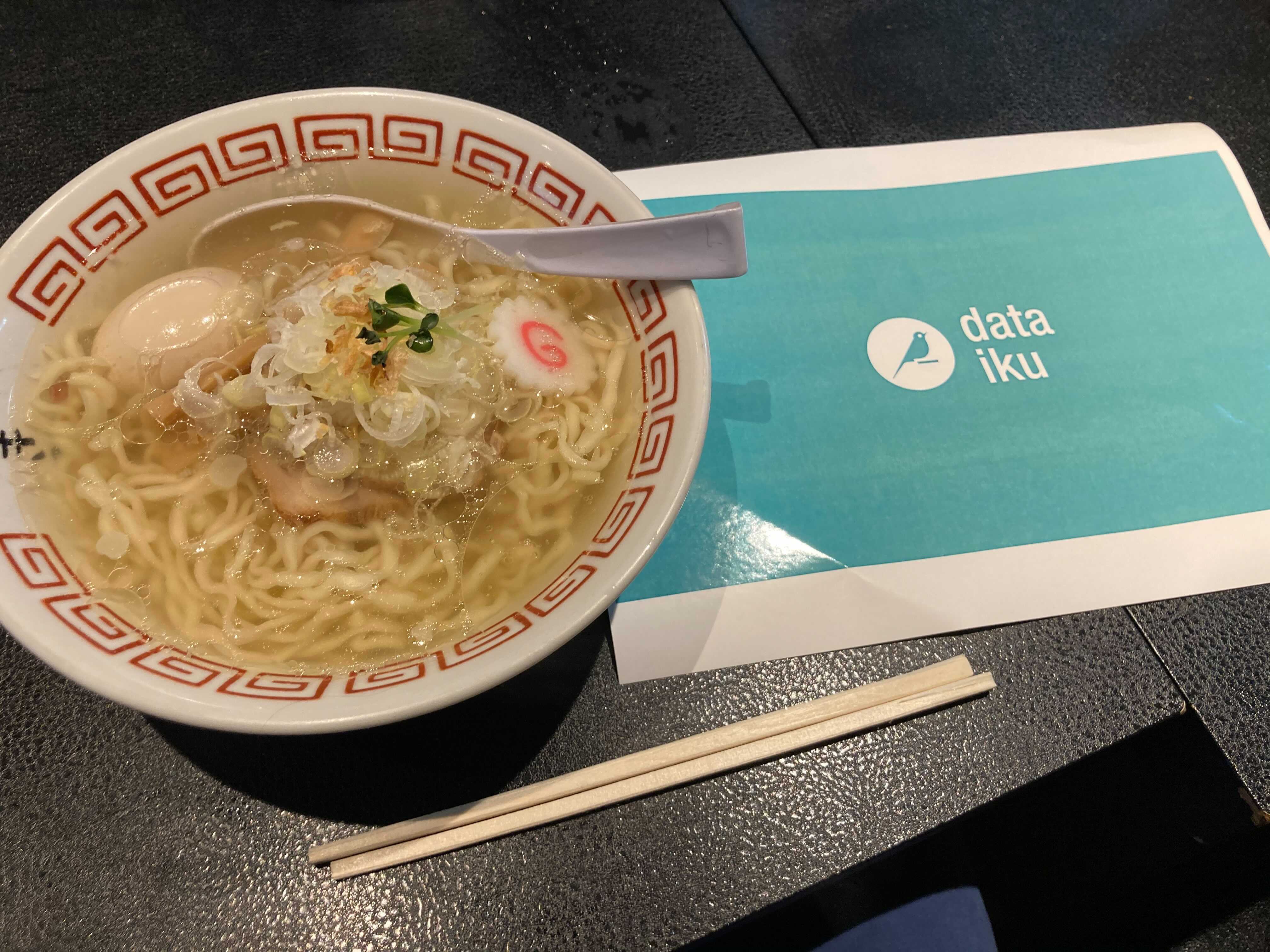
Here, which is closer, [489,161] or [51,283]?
[51,283]

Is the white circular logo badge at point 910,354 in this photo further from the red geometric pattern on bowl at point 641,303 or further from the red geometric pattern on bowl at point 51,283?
the red geometric pattern on bowl at point 51,283

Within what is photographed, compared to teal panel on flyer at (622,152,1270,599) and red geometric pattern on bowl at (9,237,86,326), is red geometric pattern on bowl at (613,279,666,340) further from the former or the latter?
red geometric pattern on bowl at (9,237,86,326)

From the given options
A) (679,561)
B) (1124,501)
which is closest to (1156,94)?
(1124,501)

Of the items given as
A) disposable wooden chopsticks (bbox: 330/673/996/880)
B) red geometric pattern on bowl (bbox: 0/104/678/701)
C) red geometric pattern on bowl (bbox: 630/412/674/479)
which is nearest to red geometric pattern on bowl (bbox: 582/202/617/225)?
red geometric pattern on bowl (bbox: 0/104/678/701)

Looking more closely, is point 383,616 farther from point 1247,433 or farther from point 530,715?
point 1247,433

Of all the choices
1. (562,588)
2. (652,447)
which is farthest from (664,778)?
(652,447)

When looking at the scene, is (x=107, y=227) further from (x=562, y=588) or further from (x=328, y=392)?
(x=562, y=588)
